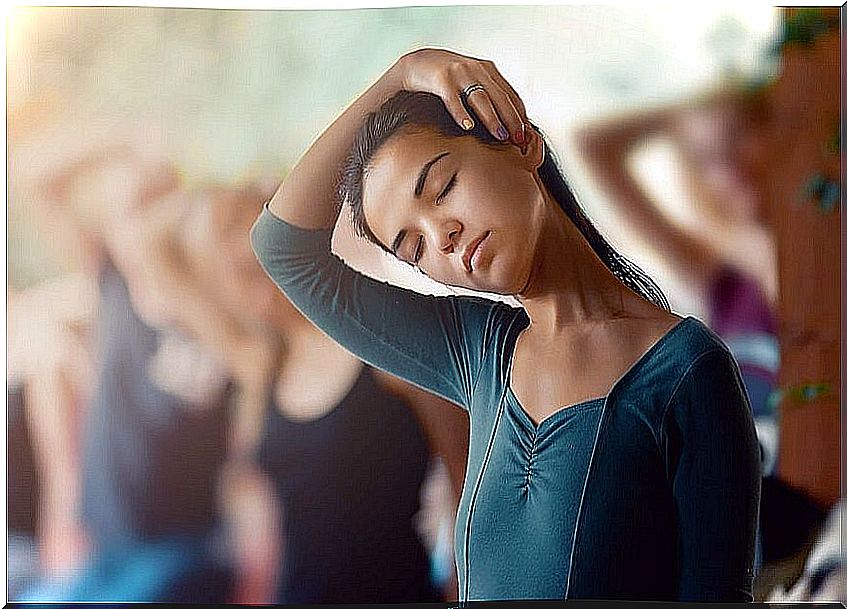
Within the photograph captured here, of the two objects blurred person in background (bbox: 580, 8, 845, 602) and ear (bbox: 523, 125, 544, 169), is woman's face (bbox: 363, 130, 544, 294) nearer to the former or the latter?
ear (bbox: 523, 125, 544, 169)

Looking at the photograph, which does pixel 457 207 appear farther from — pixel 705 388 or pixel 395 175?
pixel 705 388

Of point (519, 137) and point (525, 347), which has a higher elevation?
point (519, 137)

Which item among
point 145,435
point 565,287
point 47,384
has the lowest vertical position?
point 145,435

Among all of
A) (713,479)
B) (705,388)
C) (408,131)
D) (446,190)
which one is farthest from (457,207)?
(713,479)

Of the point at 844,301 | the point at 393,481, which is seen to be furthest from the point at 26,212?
the point at 844,301

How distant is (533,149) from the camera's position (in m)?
1.92

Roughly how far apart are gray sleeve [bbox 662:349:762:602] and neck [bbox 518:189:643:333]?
199mm

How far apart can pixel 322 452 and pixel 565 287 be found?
0.58 metres

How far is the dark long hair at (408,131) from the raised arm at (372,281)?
0.06 ft

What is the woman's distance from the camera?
185cm

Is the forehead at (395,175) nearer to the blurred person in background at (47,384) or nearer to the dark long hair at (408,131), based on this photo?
the dark long hair at (408,131)

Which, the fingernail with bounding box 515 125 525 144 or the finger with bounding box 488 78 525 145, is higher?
the finger with bounding box 488 78 525 145

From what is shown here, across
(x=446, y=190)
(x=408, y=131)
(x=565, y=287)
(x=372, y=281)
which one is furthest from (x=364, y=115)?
(x=565, y=287)

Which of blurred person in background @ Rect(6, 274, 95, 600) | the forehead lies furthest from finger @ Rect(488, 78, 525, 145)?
blurred person in background @ Rect(6, 274, 95, 600)
